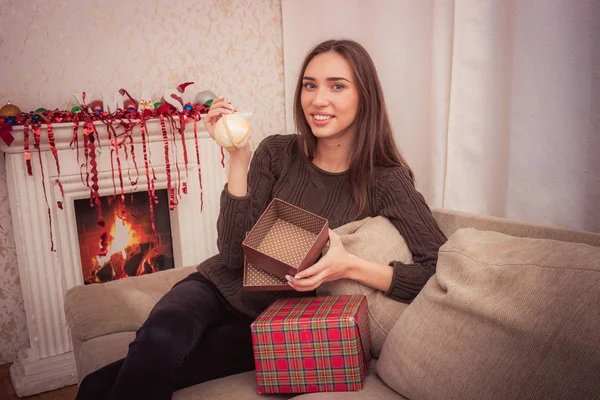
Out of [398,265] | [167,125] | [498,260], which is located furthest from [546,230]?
[167,125]

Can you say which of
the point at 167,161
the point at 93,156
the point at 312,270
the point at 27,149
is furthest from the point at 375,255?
the point at 27,149

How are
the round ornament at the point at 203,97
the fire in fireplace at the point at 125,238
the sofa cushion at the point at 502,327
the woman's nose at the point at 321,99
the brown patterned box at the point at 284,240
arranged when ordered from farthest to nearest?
the fire in fireplace at the point at 125,238
the round ornament at the point at 203,97
the woman's nose at the point at 321,99
the brown patterned box at the point at 284,240
the sofa cushion at the point at 502,327

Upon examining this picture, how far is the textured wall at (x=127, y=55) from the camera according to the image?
2.38m

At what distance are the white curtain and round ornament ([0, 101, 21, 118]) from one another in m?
1.61

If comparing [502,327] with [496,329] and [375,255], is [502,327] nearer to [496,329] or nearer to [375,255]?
[496,329]

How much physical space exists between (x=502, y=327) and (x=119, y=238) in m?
2.20

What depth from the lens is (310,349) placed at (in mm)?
1148

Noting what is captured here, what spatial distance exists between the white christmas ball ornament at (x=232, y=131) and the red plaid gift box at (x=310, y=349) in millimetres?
477

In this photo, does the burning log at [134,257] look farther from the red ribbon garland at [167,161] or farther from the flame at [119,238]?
the red ribbon garland at [167,161]

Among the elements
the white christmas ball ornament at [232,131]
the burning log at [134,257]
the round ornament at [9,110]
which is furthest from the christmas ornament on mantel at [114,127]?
the white christmas ball ornament at [232,131]

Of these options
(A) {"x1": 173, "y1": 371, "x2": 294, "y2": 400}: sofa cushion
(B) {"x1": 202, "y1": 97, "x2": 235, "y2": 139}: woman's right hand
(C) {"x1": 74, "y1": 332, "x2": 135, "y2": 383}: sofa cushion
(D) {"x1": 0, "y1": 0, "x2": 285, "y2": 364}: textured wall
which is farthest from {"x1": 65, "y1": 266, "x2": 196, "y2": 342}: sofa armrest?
(D) {"x1": 0, "y1": 0, "x2": 285, "y2": 364}: textured wall

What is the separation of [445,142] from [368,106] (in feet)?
1.92

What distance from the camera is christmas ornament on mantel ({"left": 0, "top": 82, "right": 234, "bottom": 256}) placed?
2178 millimetres

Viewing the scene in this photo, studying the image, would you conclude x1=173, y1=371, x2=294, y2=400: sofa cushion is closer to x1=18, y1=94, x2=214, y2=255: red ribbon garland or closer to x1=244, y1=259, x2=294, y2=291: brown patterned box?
x1=244, y1=259, x2=294, y2=291: brown patterned box
